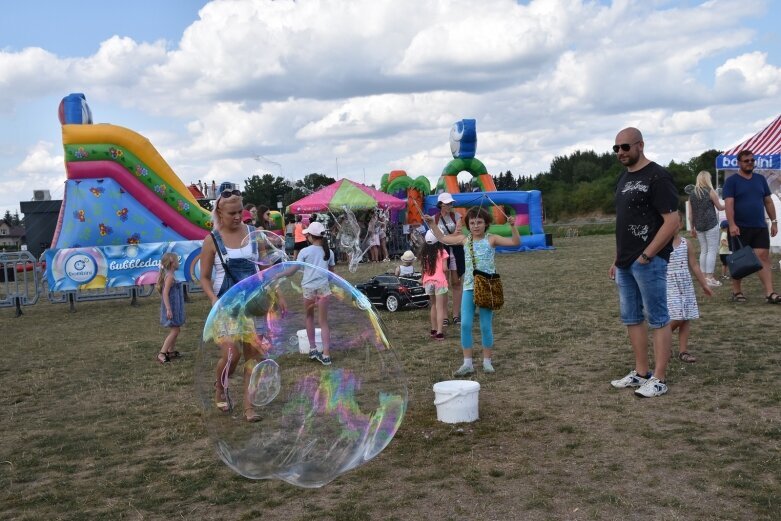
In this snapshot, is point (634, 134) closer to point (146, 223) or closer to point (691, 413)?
point (691, 413)

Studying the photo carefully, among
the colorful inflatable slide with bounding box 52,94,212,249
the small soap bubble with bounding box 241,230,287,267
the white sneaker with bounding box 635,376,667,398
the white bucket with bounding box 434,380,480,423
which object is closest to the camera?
the white bucket with bounding box 434,380,480,423

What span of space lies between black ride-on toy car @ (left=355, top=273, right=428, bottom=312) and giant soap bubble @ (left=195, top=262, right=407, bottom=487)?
751 cm

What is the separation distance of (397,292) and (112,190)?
23.7 feet

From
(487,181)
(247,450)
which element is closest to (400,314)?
(247,450)

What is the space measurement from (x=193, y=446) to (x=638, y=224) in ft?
11.8

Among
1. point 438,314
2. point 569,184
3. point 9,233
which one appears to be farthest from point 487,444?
point 9,233

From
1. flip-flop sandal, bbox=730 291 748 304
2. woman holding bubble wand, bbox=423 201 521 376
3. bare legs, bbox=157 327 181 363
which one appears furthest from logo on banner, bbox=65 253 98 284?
flip-flop sandal, bbox=730 291 748 304

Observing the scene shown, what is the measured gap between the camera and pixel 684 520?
3434 mm

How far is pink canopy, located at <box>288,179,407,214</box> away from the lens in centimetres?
2416

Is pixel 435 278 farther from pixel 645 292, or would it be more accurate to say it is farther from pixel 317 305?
pixel 317 305

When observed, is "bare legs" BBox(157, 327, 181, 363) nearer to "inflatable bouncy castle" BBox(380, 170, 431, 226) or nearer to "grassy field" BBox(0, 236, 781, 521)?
"grassy field" BBox(0, 236, 781, 521)

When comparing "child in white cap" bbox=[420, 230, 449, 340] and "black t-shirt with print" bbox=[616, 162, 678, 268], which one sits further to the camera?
"child in white cap" bbox=[420, 230, 449, 340]

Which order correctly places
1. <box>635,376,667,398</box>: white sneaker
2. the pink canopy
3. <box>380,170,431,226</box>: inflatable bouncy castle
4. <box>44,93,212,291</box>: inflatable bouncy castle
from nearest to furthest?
<box>635,376,667,398</box>: white sneaker, <box>44,93,212,291</box>: inflatable bouncy castle, the pink canopy, <box>380,170,431,226</box>: inflatable bouncy castle

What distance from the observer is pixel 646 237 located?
5.54 meters
